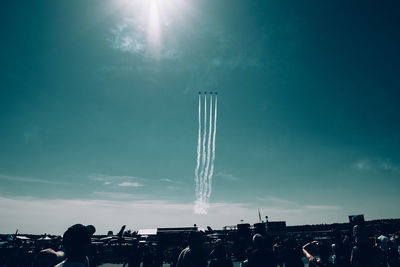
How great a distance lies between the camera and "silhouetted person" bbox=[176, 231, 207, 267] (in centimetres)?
479

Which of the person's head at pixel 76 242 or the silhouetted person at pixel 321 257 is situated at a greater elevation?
the person's head at pixel 76 242

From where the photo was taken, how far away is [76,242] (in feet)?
8.82

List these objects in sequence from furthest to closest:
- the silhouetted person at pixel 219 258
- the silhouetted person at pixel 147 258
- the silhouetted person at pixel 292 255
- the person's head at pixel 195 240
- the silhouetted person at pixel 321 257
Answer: the silhouetted person at pixel 147 258 → the silhouetted person at pixel 292 255 → the person's head at pixel 195 240 → the silhouetted person at pixel 219 258 → the silhouetted person at pixel 321 257

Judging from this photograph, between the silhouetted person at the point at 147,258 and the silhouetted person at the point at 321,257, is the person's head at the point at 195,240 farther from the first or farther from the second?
the silhouetted person at the point at 147,258

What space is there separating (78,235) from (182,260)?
303 centimetres

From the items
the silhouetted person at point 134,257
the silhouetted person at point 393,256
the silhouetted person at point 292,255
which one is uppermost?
the silhouetted person at point 292,255

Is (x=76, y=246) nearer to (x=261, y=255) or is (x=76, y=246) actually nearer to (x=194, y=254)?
(x=194, y=254)

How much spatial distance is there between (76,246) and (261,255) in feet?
11.6

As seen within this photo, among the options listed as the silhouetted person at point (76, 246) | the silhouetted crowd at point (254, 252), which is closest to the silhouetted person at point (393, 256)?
the silhouetted crowd at point (254, 252)

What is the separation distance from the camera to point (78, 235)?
2725 mm

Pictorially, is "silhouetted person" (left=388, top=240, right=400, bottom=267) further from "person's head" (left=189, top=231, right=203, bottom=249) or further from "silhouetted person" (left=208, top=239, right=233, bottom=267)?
"person's head" (left=189, top=231, right=203, bottom=249)

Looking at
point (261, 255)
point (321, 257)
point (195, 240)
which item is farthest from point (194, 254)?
point (321, 257)

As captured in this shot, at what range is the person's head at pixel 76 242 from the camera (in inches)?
104

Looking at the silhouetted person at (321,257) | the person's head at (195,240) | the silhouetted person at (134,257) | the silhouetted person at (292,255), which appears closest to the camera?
the silhouetted person at (321,257)
